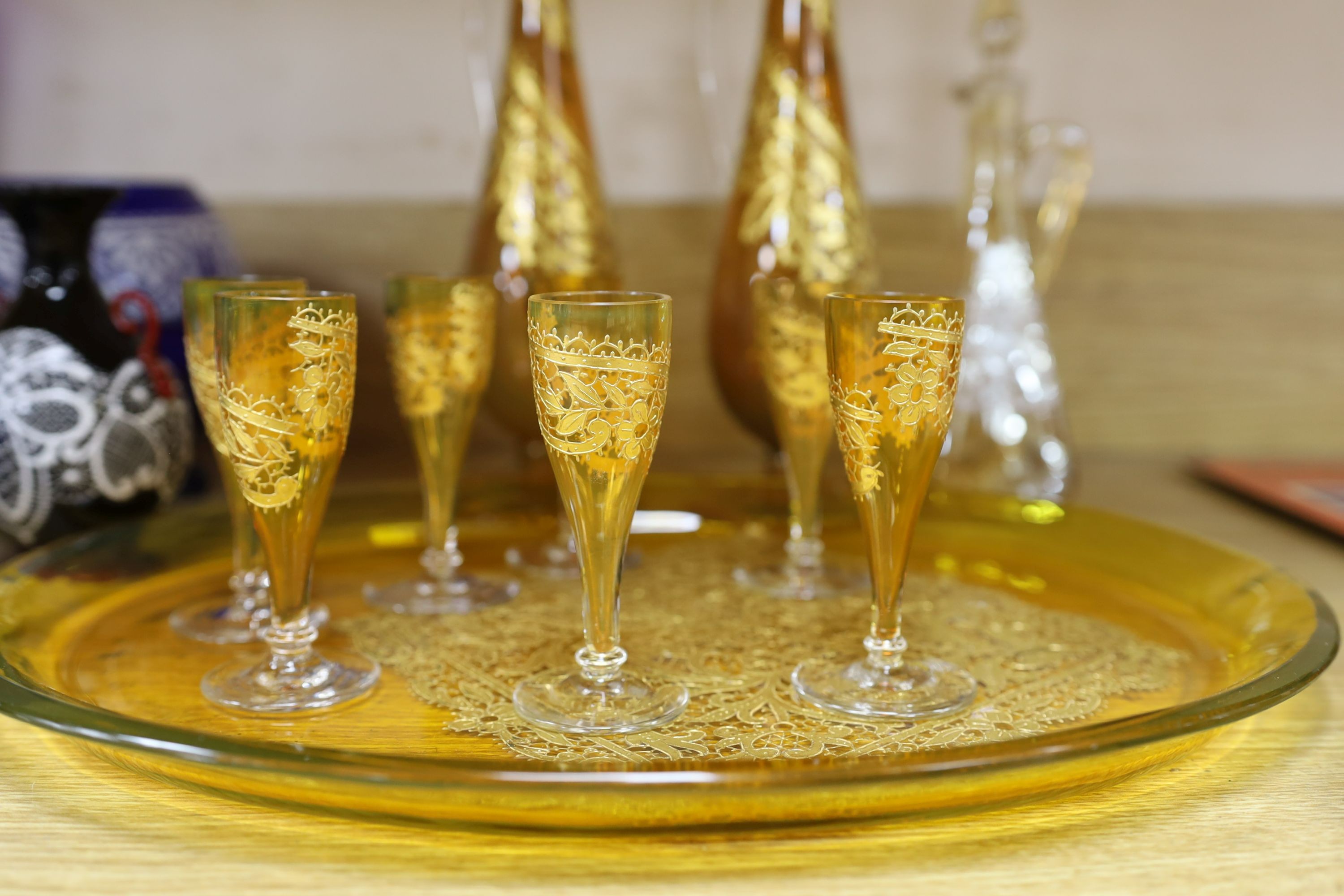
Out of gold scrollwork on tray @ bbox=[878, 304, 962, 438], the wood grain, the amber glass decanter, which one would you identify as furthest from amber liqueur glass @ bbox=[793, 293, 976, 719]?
the wood grain

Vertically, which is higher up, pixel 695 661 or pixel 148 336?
pixel 148 336

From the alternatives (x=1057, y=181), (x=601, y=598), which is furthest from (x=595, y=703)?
(x=1057, y=181)

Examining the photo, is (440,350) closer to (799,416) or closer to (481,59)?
(799,416)

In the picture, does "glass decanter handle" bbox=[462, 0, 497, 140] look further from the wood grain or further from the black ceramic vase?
the black ceramic vase

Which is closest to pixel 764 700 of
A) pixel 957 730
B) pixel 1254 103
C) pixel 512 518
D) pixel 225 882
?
pixel 957 730

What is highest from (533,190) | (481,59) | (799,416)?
(481,59)

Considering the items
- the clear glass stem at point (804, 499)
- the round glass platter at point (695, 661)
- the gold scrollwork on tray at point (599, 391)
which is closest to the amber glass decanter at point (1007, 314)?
the round glass platter at point (695, 661)

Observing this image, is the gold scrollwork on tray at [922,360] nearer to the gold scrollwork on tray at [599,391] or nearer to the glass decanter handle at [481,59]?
the gold scrollwork on tray at [599,391]
